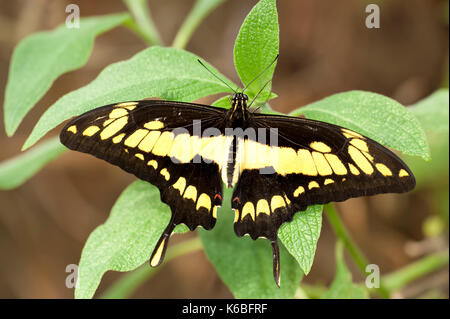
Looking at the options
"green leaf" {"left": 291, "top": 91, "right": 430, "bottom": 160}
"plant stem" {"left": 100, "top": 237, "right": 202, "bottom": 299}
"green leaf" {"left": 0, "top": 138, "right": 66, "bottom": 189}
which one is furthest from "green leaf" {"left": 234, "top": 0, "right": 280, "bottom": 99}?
"plant stem" {"left": 100, "top": 237, "right": 202, "bottom": 299}

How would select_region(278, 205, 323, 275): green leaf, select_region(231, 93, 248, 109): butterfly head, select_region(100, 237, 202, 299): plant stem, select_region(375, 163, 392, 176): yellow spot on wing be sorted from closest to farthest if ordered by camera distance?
1. select_region(278, 205, 323, 275): green leaf
2. select_region(375, 163, 392, 176): yellow spot on wing
3. select_region(231, 93, 248, 109): butterfly head
4. select_region(100, 237, 202, 299): plant stem

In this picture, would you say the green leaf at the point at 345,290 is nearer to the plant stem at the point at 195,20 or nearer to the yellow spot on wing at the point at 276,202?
the yellow spot on wing at the point at 276,202

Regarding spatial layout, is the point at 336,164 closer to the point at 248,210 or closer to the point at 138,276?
the point at 248,210

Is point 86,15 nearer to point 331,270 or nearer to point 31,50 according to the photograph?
point 31,50

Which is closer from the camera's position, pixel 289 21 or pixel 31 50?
pixel 31 50

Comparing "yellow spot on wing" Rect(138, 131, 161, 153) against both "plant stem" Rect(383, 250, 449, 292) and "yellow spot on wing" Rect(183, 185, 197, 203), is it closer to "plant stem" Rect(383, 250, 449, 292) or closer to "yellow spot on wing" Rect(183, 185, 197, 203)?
"yellow spot on wing" Rect(183, 185, 197, 203)

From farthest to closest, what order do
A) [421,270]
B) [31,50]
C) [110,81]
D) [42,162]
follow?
[421,270] < [42,162] < [31,50] < [110,81]
